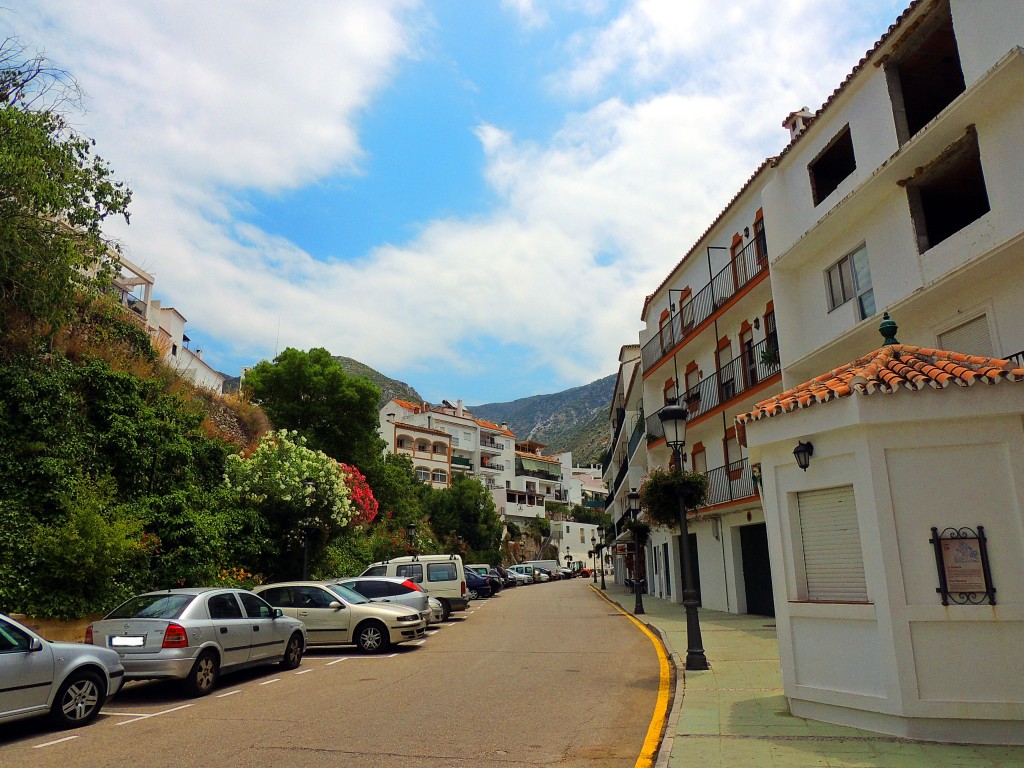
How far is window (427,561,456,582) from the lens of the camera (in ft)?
78.9

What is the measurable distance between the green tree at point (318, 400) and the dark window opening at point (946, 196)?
101 feet

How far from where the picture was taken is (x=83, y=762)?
679cm

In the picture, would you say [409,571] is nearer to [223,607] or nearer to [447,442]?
[223,607]

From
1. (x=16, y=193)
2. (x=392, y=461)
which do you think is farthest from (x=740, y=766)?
(x=392, y=461)

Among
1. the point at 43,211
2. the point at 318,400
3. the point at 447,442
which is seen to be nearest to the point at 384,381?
the point at 447,442

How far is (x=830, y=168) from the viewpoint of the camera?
18391 millimetres

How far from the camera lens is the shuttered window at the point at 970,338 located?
43.4ft

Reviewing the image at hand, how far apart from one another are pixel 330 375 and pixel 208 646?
99.5 ft

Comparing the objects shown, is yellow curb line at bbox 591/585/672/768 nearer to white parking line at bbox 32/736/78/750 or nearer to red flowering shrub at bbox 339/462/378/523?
white parking line at bbox 32/736/78/750

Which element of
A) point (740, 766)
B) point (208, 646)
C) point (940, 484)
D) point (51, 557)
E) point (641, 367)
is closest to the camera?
point (740, 766)

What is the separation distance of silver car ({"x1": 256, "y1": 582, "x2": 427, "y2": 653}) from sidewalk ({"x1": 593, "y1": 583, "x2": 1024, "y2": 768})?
22.6 ft

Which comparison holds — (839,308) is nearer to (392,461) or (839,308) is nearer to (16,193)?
(16,193)

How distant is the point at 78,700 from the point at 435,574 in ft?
53.1

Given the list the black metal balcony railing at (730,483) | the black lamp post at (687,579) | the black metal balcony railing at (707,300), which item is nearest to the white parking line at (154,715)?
the black lamp post at (687,579)
